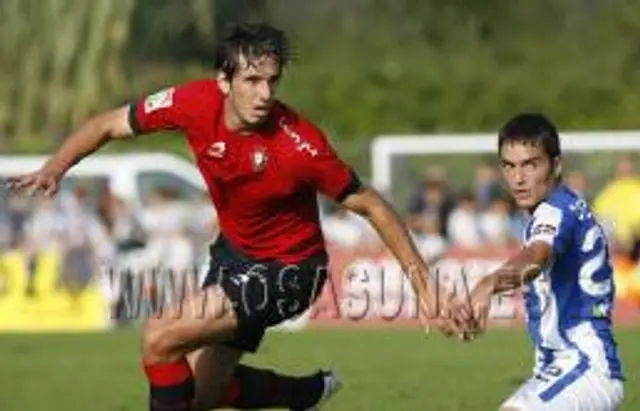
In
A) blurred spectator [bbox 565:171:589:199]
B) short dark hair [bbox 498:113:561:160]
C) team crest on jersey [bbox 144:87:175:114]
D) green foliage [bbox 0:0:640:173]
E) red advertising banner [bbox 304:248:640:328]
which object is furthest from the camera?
green foliage [bbox 0:0:640:173]

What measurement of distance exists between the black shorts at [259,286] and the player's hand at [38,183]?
872 millimetres

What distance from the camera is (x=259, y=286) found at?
10.3 meters

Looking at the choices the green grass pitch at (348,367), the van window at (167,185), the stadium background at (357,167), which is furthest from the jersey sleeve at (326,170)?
the van window at (167,185)

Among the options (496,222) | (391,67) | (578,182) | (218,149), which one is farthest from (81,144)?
(391,67)

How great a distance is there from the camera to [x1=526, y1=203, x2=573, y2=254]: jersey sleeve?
828 centimetres

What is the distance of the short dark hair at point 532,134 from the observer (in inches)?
333

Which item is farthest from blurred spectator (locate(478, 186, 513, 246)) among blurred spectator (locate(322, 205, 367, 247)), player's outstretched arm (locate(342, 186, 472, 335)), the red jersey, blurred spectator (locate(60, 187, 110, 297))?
player's outstretched arm (locate(342, 186, 472, 335))

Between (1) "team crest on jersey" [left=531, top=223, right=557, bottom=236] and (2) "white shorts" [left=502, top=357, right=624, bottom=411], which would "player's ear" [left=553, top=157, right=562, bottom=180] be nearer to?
(1) "team crest on jersey" [left=531, top=223, right=557, bottom=236]

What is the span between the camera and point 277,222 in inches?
405

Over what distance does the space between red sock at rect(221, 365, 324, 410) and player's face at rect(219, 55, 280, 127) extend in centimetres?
172

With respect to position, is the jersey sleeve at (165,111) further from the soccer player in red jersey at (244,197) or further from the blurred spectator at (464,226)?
the blurred spectator at (464,226)

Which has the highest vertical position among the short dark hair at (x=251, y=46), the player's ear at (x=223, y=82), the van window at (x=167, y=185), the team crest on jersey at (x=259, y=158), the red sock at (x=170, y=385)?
the short dark hair at (x=251, y=46)

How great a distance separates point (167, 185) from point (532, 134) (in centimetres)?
1803

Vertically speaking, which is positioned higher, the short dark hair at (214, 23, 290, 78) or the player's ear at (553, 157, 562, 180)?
the short dark hair at (214, 23, 290, 78)
